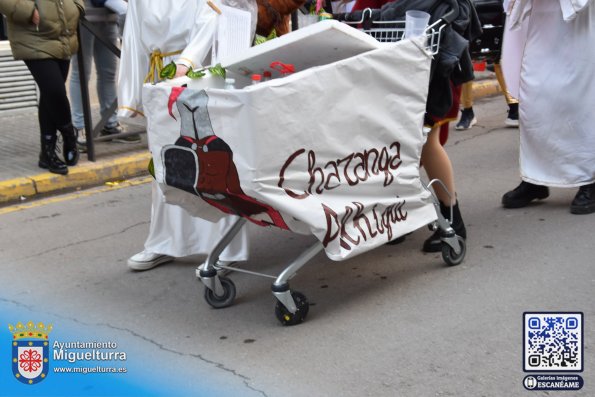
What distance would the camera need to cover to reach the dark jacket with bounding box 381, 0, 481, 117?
4389 millimetres

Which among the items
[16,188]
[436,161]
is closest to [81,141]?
[16,188]

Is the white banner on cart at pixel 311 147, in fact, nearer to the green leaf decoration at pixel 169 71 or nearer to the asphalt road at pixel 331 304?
the green leaf decoration at pixel 169 71

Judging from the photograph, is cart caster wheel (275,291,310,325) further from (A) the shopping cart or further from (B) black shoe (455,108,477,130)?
(B) black shoe (455,108,477,130)

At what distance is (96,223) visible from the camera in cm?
595

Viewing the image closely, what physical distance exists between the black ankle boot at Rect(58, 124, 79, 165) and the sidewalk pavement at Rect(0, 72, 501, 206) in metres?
0.07

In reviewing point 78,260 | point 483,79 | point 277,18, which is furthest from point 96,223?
point 483,79

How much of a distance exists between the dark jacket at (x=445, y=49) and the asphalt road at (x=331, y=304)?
897 millimetres

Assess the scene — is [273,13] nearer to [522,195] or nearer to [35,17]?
[522,195]

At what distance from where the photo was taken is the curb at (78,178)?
663cm

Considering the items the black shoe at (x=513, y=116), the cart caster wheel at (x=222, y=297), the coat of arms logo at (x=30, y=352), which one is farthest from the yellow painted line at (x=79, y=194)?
the black shoe at (x=513, y=116)

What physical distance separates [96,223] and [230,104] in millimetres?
2693

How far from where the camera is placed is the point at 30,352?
3807 mm

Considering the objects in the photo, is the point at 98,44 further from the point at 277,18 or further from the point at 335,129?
the point at 335,129

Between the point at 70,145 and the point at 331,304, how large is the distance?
344 cm
